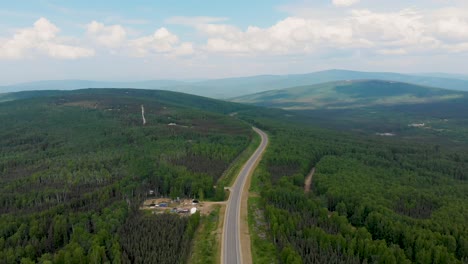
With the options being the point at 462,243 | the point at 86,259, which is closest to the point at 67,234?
the point at 86,259

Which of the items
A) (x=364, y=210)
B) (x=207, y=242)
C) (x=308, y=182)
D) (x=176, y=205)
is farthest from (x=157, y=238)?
(x=308, y=182)

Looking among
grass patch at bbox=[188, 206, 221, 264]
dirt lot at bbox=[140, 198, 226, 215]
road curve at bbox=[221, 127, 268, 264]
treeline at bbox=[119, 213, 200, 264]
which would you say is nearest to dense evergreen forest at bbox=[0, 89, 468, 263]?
treeline at bbox=[119, 213, 200, 264]

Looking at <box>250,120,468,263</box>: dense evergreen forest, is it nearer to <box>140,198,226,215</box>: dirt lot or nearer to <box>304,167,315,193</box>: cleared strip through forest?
<box>304,167,315,193</box>: cleared strip through forest

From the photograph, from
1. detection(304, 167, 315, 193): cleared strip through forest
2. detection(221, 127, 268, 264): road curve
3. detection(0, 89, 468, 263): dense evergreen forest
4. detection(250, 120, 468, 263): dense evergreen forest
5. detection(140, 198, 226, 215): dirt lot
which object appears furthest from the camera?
detection(304, 167, 315, 193): cleared strip through forest

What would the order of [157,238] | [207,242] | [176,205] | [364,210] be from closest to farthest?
1. [157,238]
2. [207,242]
3. [364,210]
4. [176,205]

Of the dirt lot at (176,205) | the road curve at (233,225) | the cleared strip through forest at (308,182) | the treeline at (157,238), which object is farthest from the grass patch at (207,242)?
the cleared strip through forest at (308,182)

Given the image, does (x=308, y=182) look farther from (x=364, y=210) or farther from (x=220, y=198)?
(x=220, y=198)
